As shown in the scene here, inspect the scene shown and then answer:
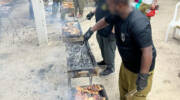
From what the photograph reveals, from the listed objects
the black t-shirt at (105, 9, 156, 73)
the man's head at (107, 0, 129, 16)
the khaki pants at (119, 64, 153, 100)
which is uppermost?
the man's head at (107, 0, 129, 16)

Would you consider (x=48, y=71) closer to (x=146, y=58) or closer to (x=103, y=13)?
(x=103, y=13)

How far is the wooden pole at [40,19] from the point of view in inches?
214

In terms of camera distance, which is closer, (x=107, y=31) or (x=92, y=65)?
(x=92, y=65)

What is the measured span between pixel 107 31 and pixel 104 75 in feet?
4.03

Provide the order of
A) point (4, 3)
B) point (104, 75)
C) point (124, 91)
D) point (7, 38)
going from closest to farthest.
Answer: point (124, 91) < point (104, 75) < point (7, 38) < point (4, 3)

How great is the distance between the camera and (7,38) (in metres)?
6.42

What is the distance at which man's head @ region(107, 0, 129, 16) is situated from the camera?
2011mm

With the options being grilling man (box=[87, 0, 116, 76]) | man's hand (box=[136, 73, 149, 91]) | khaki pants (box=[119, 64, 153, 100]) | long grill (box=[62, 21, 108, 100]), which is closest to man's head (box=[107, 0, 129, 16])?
man's hand (box=[136, 73, 149, 91])

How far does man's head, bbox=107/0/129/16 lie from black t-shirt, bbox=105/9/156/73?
0.41 feet

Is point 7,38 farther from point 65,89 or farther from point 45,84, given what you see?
point 65,89

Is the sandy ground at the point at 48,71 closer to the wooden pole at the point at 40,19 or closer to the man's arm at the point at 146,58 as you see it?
the wooden pole at the point at 40,19

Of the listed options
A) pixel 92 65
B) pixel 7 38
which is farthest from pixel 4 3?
pixel 92 65

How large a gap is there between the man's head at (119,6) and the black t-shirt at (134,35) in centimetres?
13

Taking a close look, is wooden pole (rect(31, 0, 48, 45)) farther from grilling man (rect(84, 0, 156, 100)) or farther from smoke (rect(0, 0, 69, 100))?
grilling man (rect(84, 0, 156, 100))
